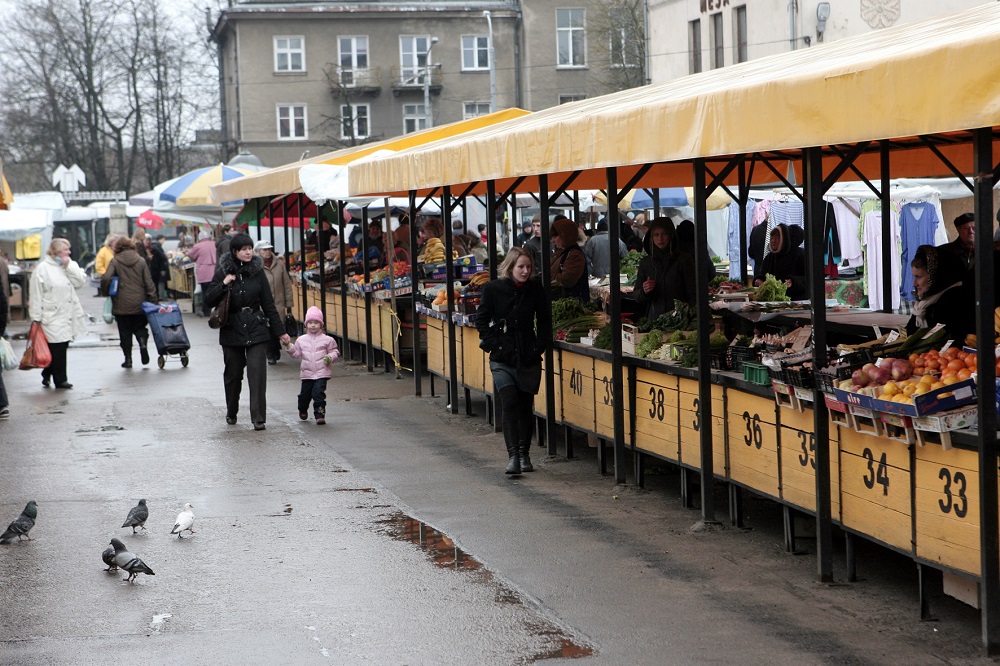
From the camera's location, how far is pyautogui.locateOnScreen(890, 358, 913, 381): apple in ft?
21.0

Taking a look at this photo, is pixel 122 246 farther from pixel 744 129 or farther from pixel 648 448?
pixel 744 129

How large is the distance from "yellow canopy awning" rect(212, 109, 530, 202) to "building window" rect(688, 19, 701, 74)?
17.3m

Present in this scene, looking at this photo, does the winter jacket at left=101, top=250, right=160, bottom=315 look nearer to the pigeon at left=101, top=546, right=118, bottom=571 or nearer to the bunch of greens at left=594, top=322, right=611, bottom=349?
the bunch of greens at left=594, top=322, right=611, bottom=349

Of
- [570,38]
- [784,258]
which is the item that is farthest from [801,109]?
[570,38]

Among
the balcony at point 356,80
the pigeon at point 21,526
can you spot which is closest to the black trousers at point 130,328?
the pigeon at point 21,526

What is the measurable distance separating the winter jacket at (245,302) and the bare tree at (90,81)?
2083 inches

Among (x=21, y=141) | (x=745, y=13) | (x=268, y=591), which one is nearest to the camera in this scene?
(x=268, y=591)

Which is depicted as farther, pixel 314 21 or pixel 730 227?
pixel 314 21

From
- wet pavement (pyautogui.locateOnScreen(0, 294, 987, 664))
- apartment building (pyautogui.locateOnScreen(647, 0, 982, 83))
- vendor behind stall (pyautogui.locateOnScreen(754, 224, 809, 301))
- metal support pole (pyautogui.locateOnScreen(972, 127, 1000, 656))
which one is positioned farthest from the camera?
apartment building (pyautogui.locateOnScreen(647, 0, 982, 83))

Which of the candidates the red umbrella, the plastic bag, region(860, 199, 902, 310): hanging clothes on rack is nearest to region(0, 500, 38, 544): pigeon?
the plastic bag

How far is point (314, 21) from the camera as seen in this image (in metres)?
60.6

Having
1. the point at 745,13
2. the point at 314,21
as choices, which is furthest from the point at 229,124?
the point at 745,13

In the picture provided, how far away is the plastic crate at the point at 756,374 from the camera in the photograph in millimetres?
7625

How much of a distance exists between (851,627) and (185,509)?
14.1ft
